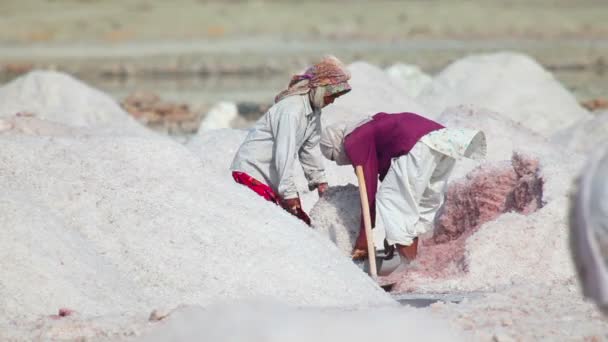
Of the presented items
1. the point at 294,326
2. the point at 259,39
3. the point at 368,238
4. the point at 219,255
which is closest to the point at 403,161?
the point at 368,238

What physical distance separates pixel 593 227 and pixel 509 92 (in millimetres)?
6925

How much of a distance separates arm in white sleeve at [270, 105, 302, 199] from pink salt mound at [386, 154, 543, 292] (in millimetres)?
672

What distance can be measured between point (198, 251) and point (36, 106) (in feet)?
16.1

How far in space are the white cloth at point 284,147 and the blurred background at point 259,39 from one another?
7.98m

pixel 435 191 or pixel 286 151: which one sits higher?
pixel 286 151

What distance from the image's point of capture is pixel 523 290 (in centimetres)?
508

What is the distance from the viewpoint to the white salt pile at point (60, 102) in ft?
31.8

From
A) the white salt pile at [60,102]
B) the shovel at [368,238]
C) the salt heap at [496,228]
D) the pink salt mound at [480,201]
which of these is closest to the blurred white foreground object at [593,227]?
the salt heap at [496,228]

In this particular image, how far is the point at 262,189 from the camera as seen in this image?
597cm

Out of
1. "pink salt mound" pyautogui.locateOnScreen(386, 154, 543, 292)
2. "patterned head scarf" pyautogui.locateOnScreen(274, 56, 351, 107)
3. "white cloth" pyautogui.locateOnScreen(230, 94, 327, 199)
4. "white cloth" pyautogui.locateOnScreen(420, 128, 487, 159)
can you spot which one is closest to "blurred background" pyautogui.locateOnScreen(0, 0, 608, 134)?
"pink salt mound" pyautogui.locateOnScreen(386, 154, 543, 292)

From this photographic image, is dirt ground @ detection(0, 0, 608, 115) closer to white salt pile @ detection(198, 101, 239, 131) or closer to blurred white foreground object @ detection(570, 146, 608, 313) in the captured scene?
white salt pile @ detection(198, 101, 239, 131)

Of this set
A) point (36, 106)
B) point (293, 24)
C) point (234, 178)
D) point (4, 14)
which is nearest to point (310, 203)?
point (234, 178)

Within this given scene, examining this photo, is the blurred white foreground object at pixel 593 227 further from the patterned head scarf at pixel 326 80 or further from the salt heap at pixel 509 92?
the salt heap at pixel 509 92

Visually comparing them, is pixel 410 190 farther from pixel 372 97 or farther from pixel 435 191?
pixel 372 97
